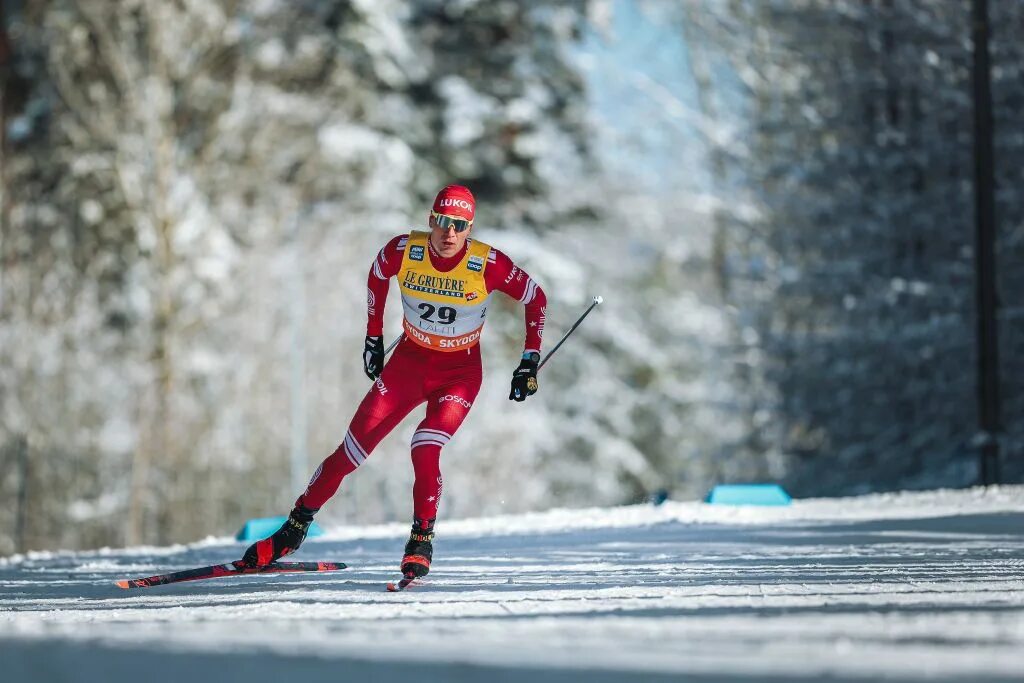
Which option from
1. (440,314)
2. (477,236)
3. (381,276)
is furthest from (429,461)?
(477,236)

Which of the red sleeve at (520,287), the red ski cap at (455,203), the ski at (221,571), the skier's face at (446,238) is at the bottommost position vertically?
the ski at (221,571)

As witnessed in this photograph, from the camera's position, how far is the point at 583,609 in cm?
462

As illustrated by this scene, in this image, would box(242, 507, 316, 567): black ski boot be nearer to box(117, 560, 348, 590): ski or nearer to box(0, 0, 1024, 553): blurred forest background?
box(117, 560, 348, 590): ski

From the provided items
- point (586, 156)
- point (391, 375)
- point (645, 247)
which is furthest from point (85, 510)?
point (391, 375)

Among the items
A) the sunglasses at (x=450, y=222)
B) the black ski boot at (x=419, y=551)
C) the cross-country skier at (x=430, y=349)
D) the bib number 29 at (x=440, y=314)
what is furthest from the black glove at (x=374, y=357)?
the black ski boot at (x=419, y=551)

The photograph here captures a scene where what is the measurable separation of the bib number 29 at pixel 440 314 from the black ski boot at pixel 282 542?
3.50 feet

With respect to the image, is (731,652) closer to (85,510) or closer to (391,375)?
(391,375)

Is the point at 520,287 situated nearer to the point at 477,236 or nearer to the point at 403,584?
the point at 403,584

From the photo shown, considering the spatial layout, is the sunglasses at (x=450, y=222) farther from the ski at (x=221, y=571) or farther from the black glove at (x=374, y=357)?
the ski at (x=221, y=571)

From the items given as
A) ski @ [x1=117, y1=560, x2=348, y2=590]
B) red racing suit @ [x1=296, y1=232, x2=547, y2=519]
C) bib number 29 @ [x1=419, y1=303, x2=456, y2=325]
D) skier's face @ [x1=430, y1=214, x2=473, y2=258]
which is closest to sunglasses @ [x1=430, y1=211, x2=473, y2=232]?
skier's face @ [x1=430, y1=214, x2=473, y2=258]

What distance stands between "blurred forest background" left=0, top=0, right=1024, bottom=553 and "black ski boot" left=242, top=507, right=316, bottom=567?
1110 centimetres

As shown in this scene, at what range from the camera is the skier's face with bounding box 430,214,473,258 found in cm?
662

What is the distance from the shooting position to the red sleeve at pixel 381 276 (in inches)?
269

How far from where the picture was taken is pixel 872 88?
68.0 ft
